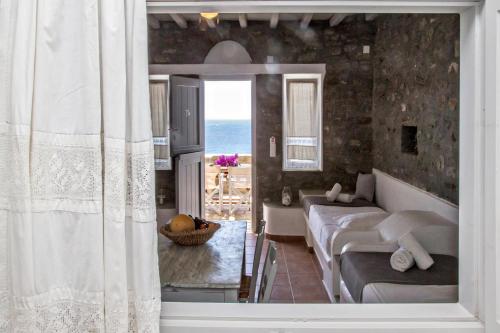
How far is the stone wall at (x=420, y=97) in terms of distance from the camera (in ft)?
13.0

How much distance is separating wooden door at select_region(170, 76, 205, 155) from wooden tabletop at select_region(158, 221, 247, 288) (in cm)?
338

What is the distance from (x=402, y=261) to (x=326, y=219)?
6.49 ft

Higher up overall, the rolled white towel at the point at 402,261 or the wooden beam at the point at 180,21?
the wooden beam at the point at 180,21

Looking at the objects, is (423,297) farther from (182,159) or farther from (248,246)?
(182,159)

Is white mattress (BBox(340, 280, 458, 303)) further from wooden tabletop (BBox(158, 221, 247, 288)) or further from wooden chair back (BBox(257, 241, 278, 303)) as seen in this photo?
wooden tabletop (BBox(158, 221, 247, 288))

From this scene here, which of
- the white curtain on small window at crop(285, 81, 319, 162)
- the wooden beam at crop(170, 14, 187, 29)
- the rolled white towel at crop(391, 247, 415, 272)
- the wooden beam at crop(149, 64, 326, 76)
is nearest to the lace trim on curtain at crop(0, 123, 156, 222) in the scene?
the rolled white towel at crop(391, 247, 415, 272)

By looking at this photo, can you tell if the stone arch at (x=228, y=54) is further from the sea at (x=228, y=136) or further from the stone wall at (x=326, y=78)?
the sea at (x=228, y=136)

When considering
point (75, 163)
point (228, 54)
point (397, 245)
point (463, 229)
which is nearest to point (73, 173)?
point (75, 163)

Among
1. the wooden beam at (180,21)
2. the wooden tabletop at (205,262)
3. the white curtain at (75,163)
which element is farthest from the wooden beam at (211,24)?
the white curtain at (75,163)

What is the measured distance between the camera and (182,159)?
6.33 metres

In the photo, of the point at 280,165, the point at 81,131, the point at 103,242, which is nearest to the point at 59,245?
the point at 103,242

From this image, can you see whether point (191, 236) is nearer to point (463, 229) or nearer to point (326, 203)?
point (463, 229)

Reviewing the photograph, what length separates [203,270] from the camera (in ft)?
7.89

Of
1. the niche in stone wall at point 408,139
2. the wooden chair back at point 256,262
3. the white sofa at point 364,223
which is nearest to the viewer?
the wooden chair back at point 256,262
